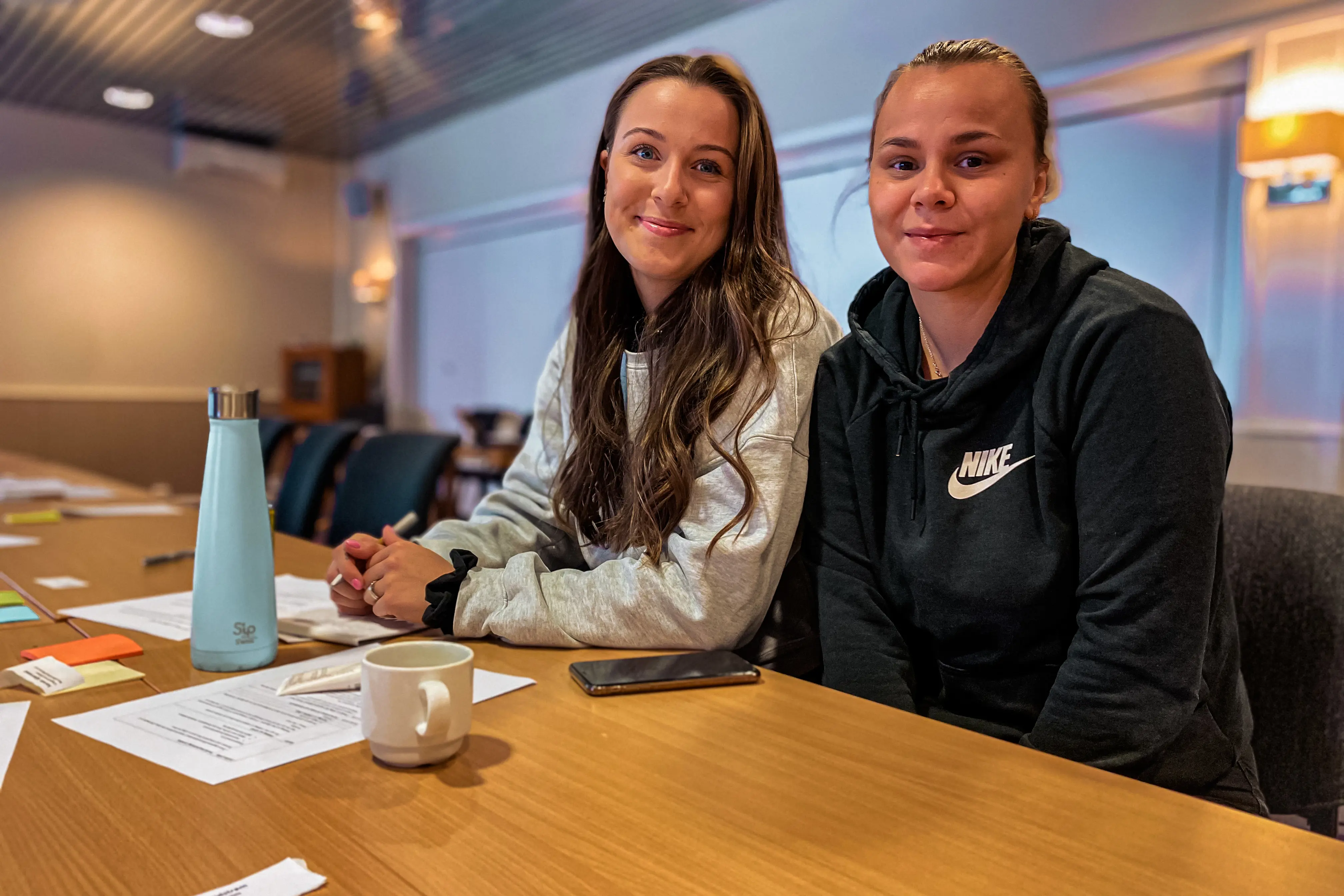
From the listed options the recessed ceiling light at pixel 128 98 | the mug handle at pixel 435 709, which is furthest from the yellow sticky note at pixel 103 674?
the recessed ceiling light at pixel 128 98

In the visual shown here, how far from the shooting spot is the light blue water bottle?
0.92 metres

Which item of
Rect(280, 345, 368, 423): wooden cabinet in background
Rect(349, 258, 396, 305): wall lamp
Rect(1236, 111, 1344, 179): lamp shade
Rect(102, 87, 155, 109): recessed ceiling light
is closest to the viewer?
Rect(1236, 111, 1344, 179): lamp shade

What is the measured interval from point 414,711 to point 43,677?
468mm

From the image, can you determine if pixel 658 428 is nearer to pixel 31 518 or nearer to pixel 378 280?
pixel 31 518

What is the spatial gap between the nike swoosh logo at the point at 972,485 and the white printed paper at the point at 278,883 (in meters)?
0.81

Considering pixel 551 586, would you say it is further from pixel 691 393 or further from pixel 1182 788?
pixel 1182 788

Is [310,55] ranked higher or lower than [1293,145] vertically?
higher

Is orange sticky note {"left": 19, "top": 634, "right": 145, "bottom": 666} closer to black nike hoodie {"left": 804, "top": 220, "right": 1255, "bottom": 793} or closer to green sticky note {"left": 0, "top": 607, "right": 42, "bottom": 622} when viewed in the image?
green sticky note {"left": 0, "top": 607, "right": 42, "bottom": 622}

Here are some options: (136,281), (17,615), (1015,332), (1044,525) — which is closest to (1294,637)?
(1044,525)

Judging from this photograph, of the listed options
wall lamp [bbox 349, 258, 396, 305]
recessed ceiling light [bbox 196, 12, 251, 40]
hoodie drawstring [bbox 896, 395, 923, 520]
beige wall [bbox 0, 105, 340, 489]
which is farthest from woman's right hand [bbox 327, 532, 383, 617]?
wall lamp [bbox 349, 258, 396, 305]

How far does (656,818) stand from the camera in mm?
653

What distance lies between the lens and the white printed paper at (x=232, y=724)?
0.74 meters

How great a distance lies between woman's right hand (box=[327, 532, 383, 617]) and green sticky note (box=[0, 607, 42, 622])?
0.37 m

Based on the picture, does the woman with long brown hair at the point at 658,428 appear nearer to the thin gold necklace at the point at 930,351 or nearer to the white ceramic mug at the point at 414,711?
the thin gold necklace at the point at 930,351
